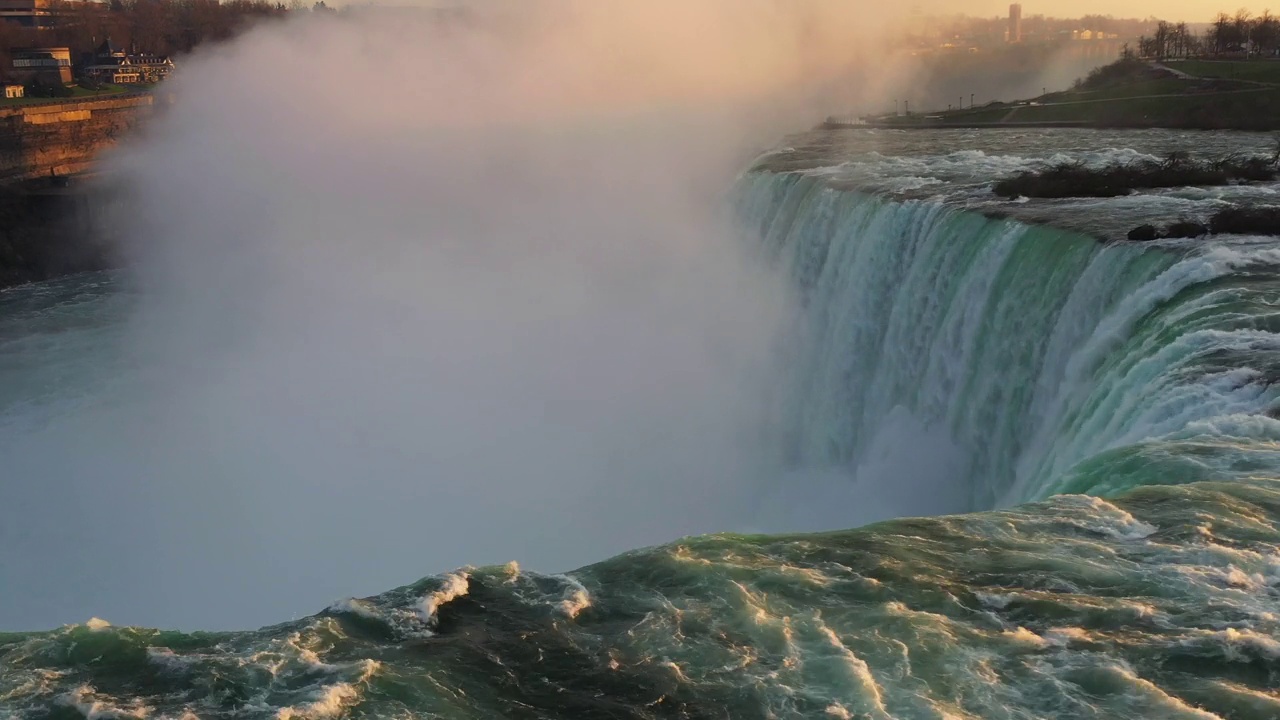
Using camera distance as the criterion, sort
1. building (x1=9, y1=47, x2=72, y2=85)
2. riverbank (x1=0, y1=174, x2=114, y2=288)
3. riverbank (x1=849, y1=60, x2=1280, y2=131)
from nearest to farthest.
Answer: riverbank (x1=849, y1=60, x2=1280, y2=131)
riverbank (x1=0, y1=174, x2=114, y2=288)
building (x1=9, y1=47, x2=72, y2=85)

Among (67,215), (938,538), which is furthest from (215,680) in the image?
(67,215)

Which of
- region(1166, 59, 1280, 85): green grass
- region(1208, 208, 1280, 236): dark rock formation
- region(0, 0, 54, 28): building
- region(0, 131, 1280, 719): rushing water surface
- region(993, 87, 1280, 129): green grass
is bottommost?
region(0, 131, 1280, 719): rushing water surface

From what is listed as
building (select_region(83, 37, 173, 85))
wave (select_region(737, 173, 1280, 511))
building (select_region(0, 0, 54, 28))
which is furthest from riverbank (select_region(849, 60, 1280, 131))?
building (select_region(0, 0, 54, 28))

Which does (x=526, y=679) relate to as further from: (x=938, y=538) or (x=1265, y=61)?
(x=1265, y=61)

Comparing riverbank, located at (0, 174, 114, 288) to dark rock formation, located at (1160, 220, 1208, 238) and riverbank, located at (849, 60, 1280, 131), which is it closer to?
riverbank, located at (849, 60, 1280, 131)

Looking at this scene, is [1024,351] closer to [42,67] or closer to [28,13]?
[42,67]

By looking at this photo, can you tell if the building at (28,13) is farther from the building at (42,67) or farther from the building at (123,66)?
the building at (42,67)
